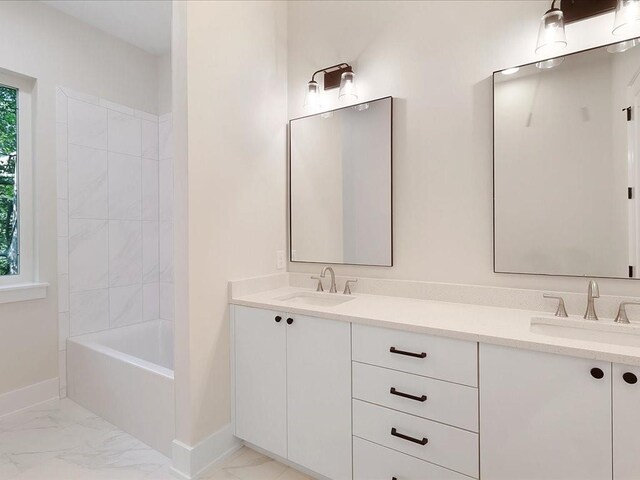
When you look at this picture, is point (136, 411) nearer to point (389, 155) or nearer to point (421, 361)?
point (421, 361)

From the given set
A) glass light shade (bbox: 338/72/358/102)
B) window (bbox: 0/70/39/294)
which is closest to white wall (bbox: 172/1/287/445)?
glass light shade (bbox: 338/72/358/102)

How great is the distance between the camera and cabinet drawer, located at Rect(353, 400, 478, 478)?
1.26 metres

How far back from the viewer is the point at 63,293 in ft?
8.38

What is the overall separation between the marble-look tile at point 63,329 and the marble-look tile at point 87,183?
73cm

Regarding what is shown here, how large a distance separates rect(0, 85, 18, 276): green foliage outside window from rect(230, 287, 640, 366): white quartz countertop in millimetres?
1712

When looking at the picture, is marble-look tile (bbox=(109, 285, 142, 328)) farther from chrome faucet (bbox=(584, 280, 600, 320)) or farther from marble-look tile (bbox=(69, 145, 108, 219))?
chrome faucet (bbox=(584, 280, 600, 320))

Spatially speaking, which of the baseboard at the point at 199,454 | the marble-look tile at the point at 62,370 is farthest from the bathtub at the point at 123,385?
the baseboard at the point at 199,454

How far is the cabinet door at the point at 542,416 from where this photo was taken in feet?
3.50

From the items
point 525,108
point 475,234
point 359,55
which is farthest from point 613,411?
point 359,55

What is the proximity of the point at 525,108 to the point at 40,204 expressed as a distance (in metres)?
2.98

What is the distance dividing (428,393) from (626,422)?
57cm

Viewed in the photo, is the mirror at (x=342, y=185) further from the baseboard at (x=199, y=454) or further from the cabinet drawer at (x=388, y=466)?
the baseboard at (x=199, y=454)

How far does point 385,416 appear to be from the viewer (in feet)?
4.68

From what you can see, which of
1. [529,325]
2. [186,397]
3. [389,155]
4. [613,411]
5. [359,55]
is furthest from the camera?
[359,55]
